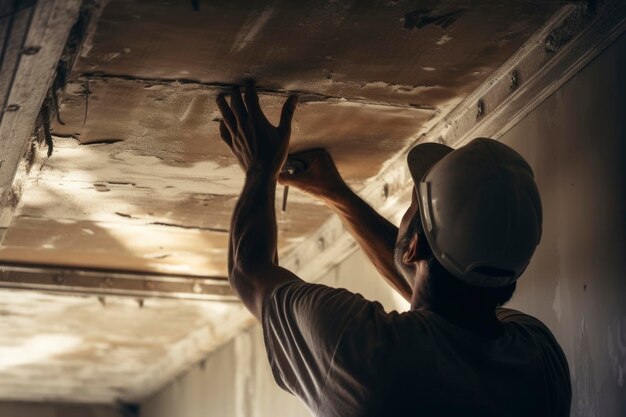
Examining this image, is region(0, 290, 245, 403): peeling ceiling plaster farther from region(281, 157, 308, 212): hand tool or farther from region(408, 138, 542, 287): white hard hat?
region(408, 138, 542, 287): white hard hat

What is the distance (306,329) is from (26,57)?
3.02ft

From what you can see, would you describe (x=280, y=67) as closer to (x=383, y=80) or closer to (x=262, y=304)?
(x=383, y=80)

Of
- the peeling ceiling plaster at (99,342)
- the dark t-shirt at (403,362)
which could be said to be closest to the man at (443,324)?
the dark t-shirt at (403,362)

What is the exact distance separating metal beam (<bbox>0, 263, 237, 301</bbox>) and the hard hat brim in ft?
7.82

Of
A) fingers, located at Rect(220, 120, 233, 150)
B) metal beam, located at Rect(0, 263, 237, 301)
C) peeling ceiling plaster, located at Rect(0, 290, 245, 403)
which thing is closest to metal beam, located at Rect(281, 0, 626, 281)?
fingers, located at Rect(220, 120, 233, 150)

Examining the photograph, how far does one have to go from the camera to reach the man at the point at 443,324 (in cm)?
213

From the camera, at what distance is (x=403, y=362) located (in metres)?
2.13

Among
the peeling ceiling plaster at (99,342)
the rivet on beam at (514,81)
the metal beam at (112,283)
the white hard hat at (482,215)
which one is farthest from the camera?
the peeling ceiling plaster at (99,342)

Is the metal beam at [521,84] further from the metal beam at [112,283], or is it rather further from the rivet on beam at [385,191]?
the metal beam at [112,283]

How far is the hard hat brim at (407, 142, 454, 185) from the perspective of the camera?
2525 millimetres

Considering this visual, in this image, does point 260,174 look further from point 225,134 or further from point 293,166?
point 293,166

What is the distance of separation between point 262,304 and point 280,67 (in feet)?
2.33

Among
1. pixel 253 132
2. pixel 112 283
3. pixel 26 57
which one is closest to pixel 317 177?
pixel 253 132

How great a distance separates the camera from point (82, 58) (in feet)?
8.70
